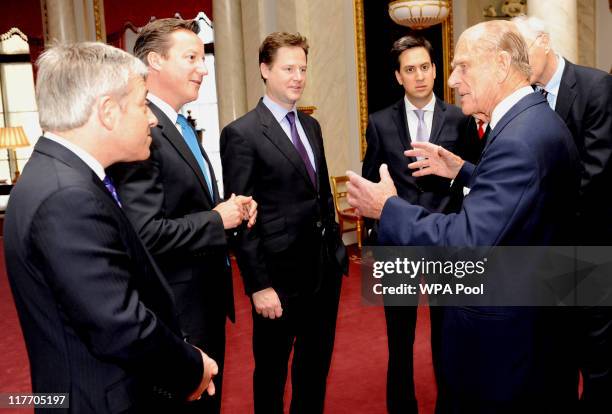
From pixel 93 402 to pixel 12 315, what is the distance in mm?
5116

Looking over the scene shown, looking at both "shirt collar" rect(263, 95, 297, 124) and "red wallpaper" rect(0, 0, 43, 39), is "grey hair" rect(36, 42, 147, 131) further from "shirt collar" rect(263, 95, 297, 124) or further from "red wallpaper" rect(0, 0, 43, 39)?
"red wallpaper" rect(0, 0, 43, 39)

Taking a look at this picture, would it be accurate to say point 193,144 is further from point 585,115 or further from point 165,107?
point 585,115

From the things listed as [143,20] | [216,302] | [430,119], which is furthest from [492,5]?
[216,302]

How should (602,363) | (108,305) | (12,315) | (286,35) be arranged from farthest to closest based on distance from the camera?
(12,315) → (602,363) → (286,35) → (108,305)

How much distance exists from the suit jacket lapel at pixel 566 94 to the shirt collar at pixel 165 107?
1772mm

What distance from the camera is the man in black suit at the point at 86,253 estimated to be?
1.47 m

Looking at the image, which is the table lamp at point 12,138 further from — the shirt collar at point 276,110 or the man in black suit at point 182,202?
the man in black suit at point 182,202

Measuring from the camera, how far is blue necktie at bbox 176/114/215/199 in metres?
2.51

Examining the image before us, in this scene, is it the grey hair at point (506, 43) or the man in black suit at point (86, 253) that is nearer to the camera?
the man in black suit at point (86, 253)

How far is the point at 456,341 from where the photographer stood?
220 cm

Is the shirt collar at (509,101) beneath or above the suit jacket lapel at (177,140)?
above

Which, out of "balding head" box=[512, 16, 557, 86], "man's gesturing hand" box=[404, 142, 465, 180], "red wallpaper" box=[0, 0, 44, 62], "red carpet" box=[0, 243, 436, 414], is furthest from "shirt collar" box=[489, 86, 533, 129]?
"red wallpaper" box=[0, 0, 44, 62]

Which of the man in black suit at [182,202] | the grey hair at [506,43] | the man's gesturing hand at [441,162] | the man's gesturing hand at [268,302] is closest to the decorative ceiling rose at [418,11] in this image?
the man's gesturing hand at [441,162]

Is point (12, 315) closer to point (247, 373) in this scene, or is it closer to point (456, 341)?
point (247, 373)
